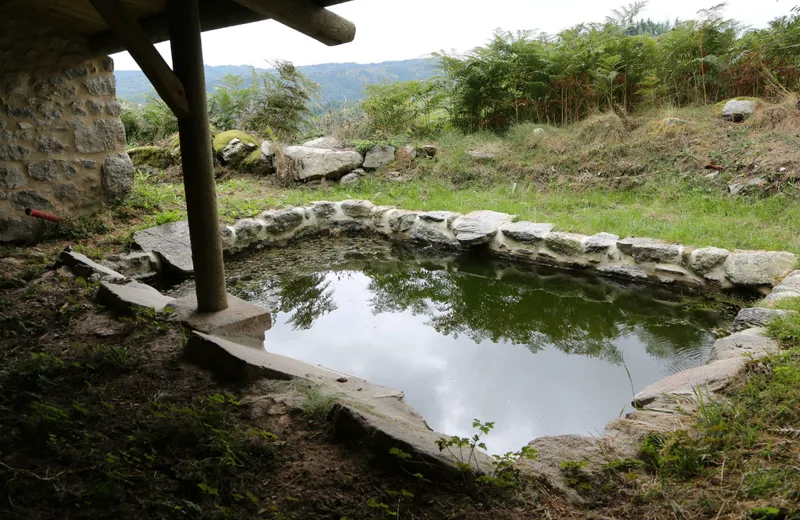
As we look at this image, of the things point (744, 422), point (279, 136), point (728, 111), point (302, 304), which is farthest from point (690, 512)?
point (279, 136)

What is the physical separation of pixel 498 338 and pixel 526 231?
1751 mm

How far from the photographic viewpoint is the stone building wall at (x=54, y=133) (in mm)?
4305

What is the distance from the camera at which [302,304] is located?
4.41 metres

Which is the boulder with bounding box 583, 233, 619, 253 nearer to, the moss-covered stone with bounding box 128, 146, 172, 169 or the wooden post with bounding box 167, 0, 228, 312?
the wooden post with bounding box 167, 0, 228, 312

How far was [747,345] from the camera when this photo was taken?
2646 millimetres

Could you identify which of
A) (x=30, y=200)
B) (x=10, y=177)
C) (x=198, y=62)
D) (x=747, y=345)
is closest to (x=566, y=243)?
(x=747, y=345)

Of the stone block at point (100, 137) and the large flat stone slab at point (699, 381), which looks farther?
the stone block at point (100, 137)

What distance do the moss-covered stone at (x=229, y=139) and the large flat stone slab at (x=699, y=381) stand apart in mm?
6832

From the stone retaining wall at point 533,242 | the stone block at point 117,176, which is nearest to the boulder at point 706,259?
the stone retaining wall at point 533,242

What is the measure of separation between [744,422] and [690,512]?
585 mm

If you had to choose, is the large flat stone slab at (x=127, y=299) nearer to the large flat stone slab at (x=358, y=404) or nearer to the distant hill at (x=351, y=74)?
the large flat stone slab at (x=358, y=404)

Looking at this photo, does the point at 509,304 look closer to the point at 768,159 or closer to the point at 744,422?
the point at 744,422

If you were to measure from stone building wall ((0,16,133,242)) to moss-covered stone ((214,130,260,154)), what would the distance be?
2576 millimetres

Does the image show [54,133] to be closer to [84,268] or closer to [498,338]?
[84,268]
